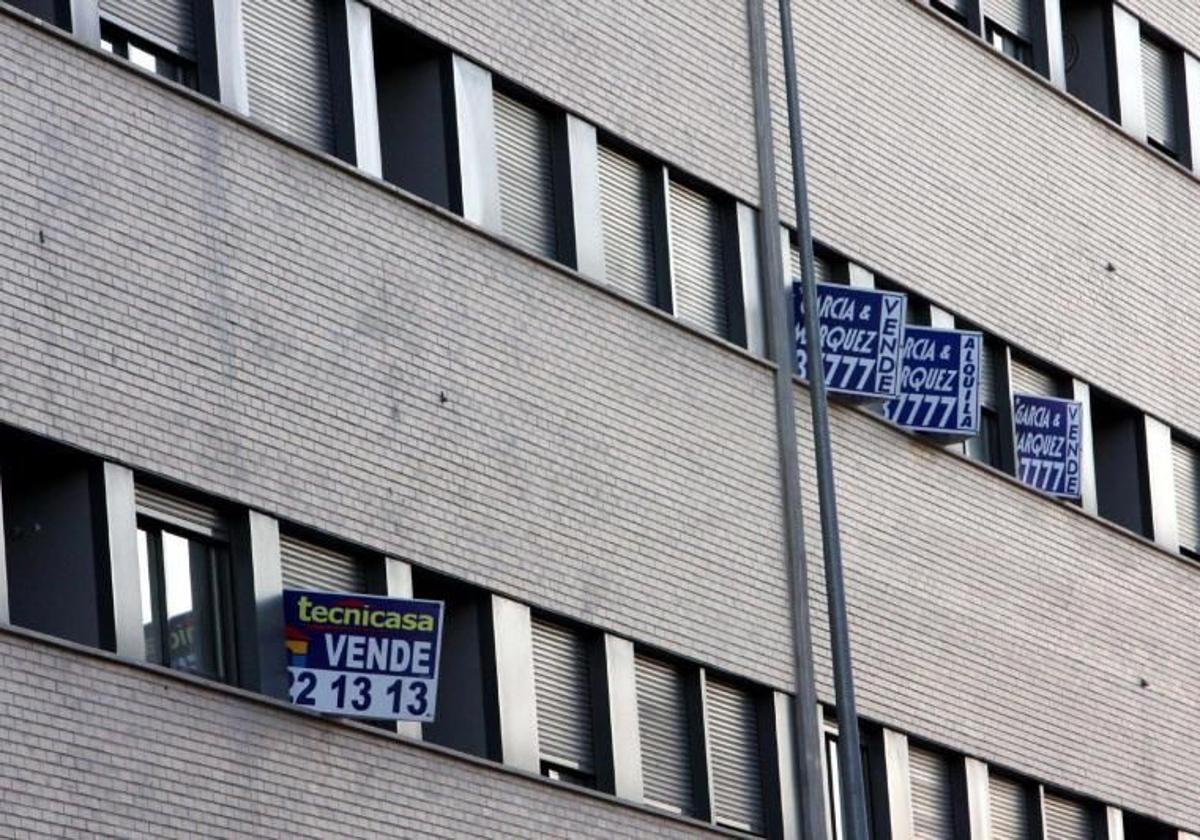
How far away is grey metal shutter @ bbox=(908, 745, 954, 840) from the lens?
29.9 m

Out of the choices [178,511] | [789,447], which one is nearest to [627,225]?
[789,447]

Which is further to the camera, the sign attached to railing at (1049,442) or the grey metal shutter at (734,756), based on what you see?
the sign attached to railing at (1049,442)

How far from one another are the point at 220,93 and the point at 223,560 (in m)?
2.91

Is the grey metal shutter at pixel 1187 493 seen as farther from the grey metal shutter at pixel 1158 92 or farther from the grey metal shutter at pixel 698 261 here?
the grey metal shutter at pixel 698 261

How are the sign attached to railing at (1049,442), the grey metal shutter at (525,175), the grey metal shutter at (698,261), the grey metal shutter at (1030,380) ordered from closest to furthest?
the grey metal shutter at (525,175)
the grey metal shutter at (698,261)
the sign attached to railing at (1049,442)
the grey metal shutter at (1030,380)

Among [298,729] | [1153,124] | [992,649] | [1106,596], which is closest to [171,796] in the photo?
[298,729]

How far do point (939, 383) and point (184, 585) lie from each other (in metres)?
9.98

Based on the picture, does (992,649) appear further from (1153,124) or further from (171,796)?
(171,796)

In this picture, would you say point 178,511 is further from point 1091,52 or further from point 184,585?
point 1091,52

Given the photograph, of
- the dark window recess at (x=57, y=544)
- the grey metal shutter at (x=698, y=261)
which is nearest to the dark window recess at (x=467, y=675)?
the dark window recess at (x=57, y=544)

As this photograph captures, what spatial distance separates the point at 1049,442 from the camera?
3294 cm

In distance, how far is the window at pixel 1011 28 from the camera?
3394 cm

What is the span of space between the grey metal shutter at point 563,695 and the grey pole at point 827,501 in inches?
73.4

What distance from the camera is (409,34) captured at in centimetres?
2550
